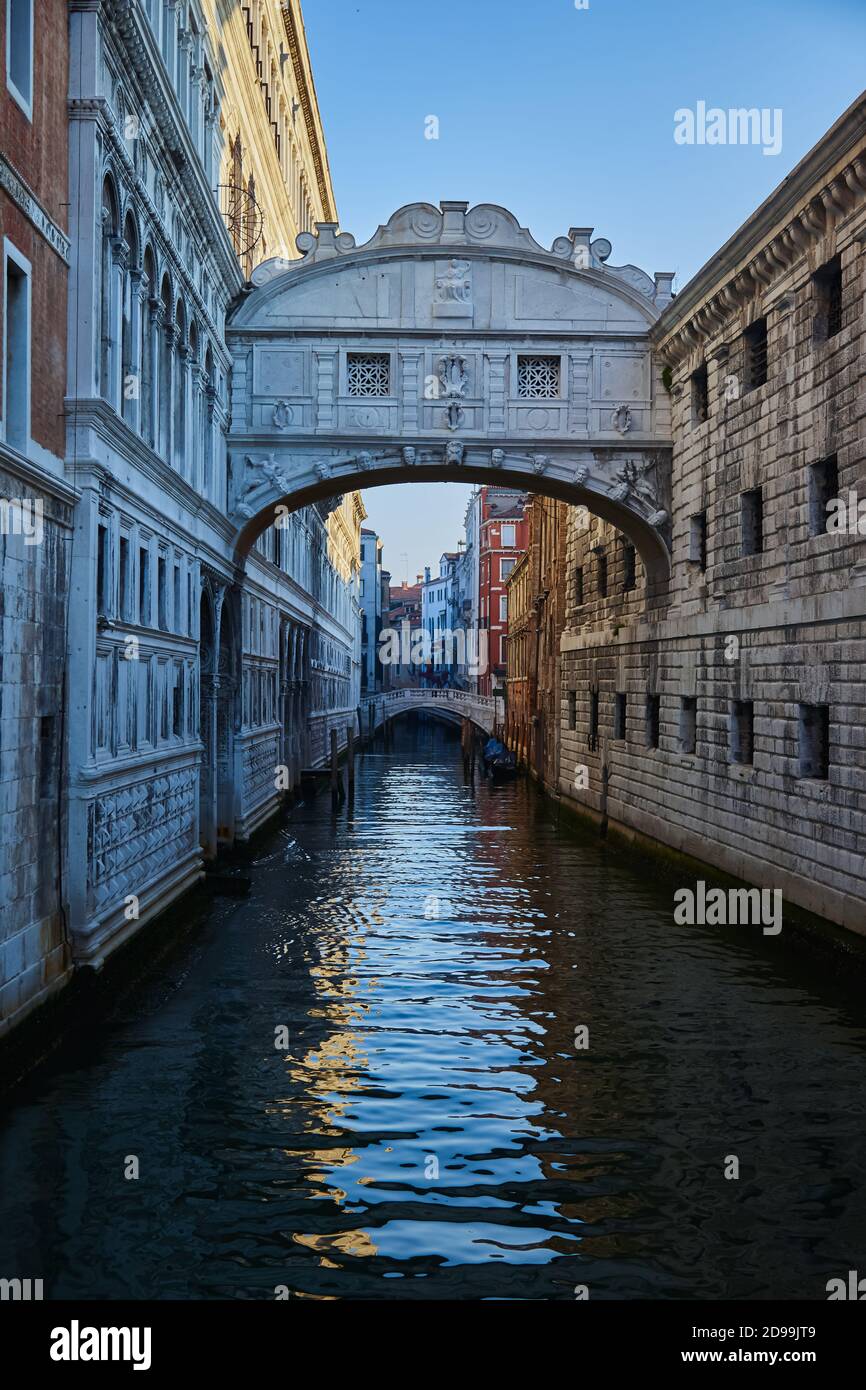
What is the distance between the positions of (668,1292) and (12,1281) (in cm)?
262

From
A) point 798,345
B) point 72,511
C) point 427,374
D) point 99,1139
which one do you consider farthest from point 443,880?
point 99,1139

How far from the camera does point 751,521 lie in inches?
596

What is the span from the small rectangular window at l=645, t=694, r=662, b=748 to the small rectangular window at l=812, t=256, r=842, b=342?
7.35 m

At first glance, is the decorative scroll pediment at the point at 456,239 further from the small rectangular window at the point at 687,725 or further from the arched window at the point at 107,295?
the arched window at the point at 107,295

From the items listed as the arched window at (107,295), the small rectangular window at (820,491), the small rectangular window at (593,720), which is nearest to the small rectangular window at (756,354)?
the small rectangular window at (820,491)

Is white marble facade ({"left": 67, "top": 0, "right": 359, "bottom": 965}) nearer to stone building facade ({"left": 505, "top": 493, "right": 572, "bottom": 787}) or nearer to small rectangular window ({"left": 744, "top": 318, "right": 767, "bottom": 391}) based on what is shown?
small rectangular window ({"left": 744, "top": 318, "right": 767, "bottom": 391})

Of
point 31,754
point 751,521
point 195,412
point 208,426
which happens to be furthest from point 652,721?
point 31,754

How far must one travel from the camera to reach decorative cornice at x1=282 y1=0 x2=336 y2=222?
24.5 meters

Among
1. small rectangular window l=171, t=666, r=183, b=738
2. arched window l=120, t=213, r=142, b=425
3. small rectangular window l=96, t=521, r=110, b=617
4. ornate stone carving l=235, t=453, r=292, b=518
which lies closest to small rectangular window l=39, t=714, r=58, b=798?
small rectangular window l=96, t=521, r=110, b=617

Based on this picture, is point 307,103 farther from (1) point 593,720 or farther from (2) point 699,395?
(2) point 699,395

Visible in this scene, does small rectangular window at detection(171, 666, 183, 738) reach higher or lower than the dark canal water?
higher

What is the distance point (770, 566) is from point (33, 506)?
8.09 metres

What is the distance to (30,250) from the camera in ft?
27.8

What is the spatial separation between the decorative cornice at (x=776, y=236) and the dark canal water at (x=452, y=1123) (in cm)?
666
